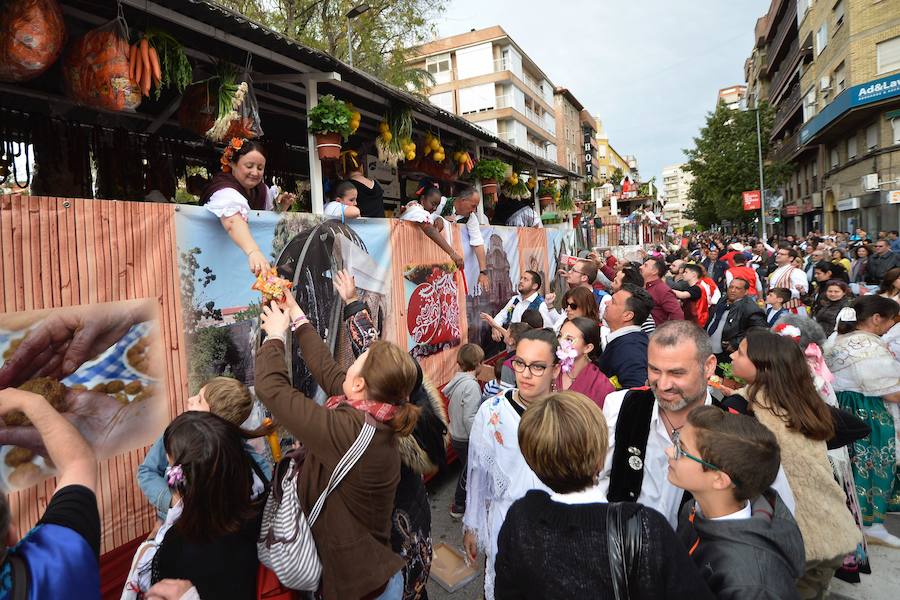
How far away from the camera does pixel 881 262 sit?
11227 millimetres

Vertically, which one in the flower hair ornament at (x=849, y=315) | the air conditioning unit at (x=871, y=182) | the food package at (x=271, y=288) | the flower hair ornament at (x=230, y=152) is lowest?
the flower hair ornament at (x=849, y=315)

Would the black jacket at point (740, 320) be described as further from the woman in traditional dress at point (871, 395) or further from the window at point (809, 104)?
the window at point (809, 104)

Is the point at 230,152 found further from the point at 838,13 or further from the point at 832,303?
the point at 838,13

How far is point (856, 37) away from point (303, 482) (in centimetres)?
3448

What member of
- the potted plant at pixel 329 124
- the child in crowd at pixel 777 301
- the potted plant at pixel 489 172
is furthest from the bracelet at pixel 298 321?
the child in crowd at pixel 777 301

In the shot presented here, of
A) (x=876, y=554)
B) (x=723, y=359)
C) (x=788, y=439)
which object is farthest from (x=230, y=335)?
(x=723, y=359)

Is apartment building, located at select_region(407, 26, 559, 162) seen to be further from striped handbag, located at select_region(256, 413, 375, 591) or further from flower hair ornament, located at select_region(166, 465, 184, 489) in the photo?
flower hair ornament, located at select_region(166, 465, 184, 489)

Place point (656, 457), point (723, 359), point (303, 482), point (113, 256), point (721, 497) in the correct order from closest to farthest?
point (721, 497), point (303, 482), point (656, 457), point (113, 256), point (723, 359)

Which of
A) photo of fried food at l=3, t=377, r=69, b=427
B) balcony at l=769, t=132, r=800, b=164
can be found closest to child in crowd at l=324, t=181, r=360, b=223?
photo of fried food at l=3, t=377, r=69, b=427

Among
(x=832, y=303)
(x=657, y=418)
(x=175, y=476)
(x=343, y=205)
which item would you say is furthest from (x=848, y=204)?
(x=175, y=476)

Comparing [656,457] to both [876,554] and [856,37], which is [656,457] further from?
[856,37]

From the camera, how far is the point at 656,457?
8.68ft

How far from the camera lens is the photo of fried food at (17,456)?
93.5 inches

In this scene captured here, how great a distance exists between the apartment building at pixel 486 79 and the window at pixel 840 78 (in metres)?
22.7
